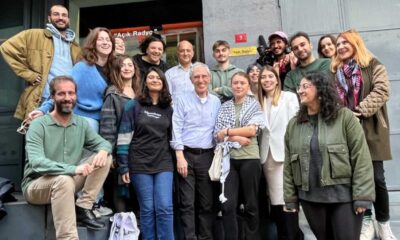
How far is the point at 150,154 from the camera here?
3.80 meters

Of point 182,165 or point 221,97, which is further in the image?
point 221,97

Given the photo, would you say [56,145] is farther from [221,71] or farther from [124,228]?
[221,71]

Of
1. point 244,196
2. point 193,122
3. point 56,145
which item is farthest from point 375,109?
point 56,145

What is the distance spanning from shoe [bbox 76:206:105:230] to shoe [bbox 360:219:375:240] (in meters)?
2.65

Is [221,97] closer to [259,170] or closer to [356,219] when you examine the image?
[259,170]

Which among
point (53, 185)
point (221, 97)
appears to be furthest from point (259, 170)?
point (53, 185)

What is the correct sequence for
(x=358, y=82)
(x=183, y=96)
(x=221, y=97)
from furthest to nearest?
(x=221, y=97), (x=183, y=96), (x=358, y=82)

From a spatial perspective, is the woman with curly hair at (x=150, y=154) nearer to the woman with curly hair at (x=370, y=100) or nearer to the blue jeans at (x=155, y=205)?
the blue jeans at (x=155, y=205)

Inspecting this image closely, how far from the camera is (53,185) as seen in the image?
335 cm

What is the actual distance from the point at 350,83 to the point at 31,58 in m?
3.85

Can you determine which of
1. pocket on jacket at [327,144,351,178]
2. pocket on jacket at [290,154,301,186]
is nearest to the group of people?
pocket on jacket at [290,154,301,186]

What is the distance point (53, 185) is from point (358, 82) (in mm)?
3113

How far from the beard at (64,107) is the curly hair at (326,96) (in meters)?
2.24

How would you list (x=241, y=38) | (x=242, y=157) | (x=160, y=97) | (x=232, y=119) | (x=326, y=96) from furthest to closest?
(x=241, y=38)
(x=160, y=97)
(x=232, y=119)
(x=242, y=157)
(x=326, y=96)
